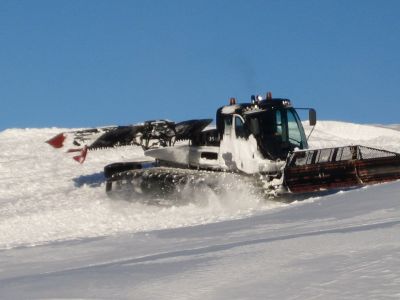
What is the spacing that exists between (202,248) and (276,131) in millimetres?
7359

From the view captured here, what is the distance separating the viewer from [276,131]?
13.9m

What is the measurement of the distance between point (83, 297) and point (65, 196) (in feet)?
36.6

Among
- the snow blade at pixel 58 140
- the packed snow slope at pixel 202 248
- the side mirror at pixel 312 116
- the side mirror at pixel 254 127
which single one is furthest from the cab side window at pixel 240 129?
the snow blade at pixel 58 140

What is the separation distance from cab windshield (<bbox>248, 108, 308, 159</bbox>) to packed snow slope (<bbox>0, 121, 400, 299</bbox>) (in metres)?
1.35

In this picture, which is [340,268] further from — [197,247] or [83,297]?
[197,247]

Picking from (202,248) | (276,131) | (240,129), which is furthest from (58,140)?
(202,248)

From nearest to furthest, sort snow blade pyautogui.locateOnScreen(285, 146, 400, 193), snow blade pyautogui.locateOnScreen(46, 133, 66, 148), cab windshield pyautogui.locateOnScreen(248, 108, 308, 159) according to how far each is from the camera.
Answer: snow blade pyautogui.locateOnScreen(285, 146, 400, 193) < cab windshield pyautogui.locateOnScreen(248, 108, 308, 159) < snow blade pyautogui.locateOnScreen(46, 133, 66, 148)

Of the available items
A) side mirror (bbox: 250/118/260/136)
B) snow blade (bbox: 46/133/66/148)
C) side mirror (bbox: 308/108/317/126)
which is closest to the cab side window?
side mirror (bbox: 250/118/260/136)

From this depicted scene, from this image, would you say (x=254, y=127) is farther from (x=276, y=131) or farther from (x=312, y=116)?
(x=312, y=116)

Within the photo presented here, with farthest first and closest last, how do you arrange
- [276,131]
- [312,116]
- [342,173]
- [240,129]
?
[276,131], [240,129], [312,116], [342,173]

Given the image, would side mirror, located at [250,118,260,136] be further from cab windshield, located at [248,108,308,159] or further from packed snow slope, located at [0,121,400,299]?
packed snow slope, located at [0,121,400,299]

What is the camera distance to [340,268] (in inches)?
184

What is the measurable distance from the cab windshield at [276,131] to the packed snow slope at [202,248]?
4.44ft

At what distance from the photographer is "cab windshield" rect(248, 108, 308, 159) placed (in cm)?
1370
